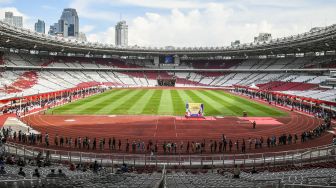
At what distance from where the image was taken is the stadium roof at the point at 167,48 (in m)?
63.3

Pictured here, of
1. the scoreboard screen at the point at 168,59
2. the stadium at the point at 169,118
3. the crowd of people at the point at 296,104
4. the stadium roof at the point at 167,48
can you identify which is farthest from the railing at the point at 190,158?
the scoreboard screen at the point at 168,59

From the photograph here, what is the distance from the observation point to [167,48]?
388 feet

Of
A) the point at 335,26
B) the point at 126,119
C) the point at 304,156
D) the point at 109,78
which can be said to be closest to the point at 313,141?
the point at 304,156

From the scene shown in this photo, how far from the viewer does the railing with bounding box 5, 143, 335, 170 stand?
74.8ft

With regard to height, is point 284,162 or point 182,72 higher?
point 182,72

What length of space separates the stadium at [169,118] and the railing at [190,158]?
8 centimetres

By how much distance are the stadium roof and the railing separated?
39899 millimetres

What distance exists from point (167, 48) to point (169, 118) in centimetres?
7748

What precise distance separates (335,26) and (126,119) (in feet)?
128

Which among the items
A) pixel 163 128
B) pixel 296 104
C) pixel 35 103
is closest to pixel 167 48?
pixel 296 104

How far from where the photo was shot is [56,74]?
8781 cm

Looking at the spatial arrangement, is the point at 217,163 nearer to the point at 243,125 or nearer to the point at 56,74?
the point at 243,125

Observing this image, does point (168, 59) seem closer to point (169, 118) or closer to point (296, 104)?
point (296, 104)

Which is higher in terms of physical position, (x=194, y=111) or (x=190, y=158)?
(x=194, y=111)
